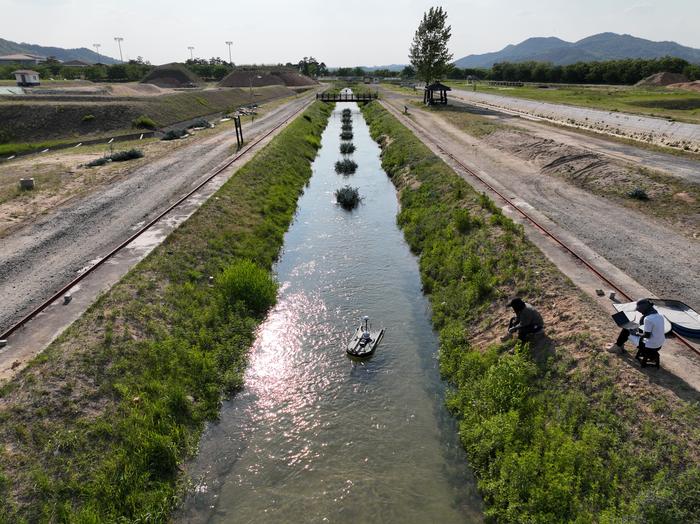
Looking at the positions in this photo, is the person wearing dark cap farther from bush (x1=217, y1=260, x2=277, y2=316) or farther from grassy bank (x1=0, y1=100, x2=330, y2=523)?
bush (x1=217, y1=260, x2=277, y2=316)

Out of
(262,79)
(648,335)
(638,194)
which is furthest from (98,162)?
(262,79)

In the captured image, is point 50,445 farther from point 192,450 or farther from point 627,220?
point 627,220

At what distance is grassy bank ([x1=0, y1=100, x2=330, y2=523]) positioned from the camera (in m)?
9.47

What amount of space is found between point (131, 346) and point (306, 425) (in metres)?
6.73

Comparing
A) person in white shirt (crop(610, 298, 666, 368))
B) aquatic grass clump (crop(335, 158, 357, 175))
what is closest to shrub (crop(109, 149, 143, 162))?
aquatic grass clump (crop(335, 158, 357, 175))

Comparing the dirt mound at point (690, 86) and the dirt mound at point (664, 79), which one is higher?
the dirt mound at point (664, 79)

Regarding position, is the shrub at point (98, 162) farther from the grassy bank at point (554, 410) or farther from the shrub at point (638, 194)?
the shrub at point (638, 194)

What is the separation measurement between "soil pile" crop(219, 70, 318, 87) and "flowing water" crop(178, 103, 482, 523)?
457ft

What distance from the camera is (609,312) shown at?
1335 centimetres

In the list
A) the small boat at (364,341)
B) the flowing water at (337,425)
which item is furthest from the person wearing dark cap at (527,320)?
the small boat at (364,341)

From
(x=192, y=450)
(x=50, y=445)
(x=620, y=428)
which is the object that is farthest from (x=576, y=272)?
(x=50, y=445)

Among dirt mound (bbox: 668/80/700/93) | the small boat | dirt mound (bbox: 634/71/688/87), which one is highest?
dirt mound (bbox: 634/71/688/87)

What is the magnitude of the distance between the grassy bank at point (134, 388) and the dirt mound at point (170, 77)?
143366 millimetres

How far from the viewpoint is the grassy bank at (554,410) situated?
878 cm
